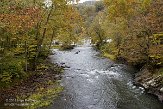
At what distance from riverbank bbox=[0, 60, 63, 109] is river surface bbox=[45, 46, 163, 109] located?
1104 millimetres

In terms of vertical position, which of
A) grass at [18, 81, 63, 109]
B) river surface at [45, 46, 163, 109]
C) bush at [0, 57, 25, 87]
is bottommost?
river surface at [45, 46, 163, 109]

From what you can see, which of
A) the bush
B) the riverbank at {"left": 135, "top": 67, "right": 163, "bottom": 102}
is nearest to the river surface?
the riverbank at {"left": 135, "top": 67, "right": 163, "bottom": 102}

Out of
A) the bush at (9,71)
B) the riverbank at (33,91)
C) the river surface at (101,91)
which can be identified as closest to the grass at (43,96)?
the riverbank at (33,91)

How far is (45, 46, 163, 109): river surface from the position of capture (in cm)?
2859

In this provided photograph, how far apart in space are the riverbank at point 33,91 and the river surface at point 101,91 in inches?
43.5

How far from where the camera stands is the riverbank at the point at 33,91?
2798 cm

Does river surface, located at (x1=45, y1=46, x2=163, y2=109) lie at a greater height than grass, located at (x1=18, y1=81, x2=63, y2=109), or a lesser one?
lesser

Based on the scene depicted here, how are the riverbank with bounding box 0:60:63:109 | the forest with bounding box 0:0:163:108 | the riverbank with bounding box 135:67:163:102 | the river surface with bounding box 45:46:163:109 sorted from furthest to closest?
the forest with bounding box 0:0:163:108 < the riverbank with bounding box 135:67:163:102 < the river surface with bounding box 45:46:163:109 < the riverbank with bounding box 0:60:63:109

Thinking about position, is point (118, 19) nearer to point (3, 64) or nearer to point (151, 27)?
point (151, 27)

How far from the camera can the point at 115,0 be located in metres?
67.2

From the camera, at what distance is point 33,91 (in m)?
31.9

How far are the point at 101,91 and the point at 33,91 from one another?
780 cm

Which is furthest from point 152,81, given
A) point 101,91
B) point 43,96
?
point 43,96

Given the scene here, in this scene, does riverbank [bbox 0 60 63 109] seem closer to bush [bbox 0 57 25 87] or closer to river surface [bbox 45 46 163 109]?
bush [bbox 0 57 25 87]
